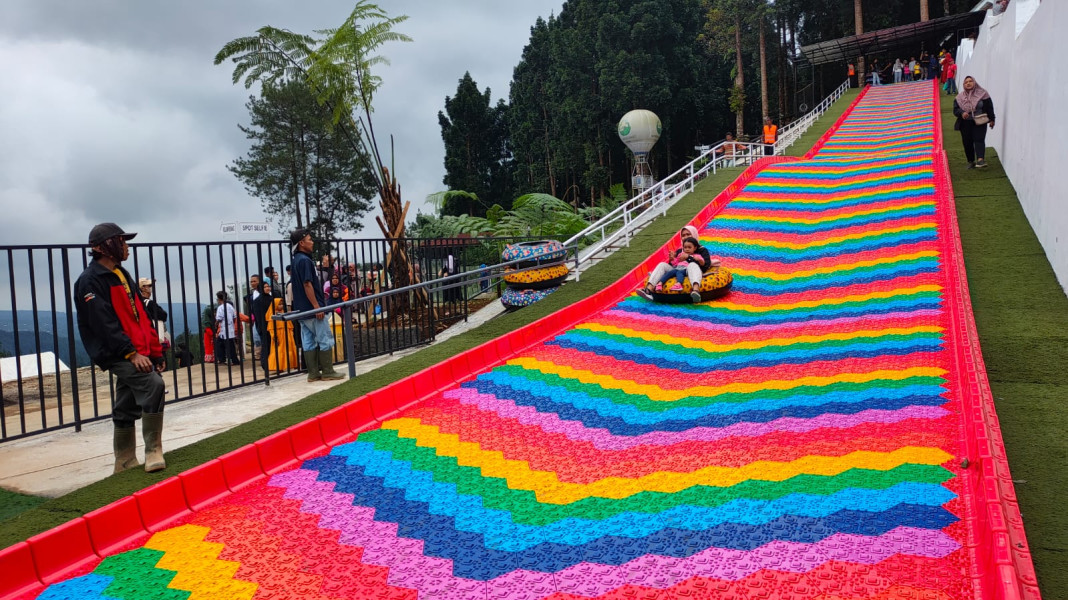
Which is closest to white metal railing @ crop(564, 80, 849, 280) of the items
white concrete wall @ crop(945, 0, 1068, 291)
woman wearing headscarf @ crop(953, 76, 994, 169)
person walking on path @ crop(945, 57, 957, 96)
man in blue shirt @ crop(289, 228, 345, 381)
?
man in blue shirt @ crop(289, 228, 345, 381)

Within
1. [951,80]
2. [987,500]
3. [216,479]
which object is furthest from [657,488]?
[951,80]

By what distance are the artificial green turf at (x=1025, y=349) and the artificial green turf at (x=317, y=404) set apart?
5307 mm

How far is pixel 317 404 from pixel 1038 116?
37.1 ft

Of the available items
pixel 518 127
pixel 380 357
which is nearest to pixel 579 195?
pixel 518 127

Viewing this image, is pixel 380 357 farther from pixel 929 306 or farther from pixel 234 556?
pixel 929 306

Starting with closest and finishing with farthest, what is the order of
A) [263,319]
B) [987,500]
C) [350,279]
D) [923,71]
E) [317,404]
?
[987,500] < [317,404] < [263,319] < [350,279] < [923,71]

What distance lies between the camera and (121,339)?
16.8ft

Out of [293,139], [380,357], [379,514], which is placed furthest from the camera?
[293,139]

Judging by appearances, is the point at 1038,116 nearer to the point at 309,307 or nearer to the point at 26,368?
the point at 309,307

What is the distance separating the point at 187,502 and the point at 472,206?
152 ft

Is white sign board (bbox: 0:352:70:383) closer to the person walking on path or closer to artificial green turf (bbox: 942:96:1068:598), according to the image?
artificial green turf (bbox: 942:96:1068:598)

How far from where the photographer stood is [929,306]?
28.3ft

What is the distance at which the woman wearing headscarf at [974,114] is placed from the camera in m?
14.1

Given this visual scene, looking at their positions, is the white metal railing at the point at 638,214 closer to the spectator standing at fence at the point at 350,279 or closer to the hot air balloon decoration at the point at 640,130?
the hot air balloon decoration at the point at 640,130
